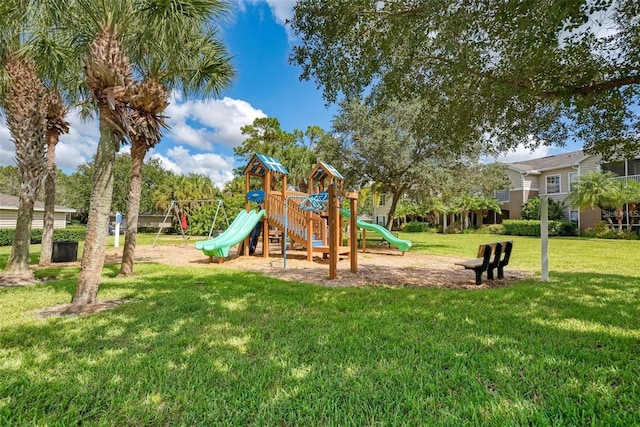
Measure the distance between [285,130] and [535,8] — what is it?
25.5 meters

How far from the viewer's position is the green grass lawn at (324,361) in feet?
7.30

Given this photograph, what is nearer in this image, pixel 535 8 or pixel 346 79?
pixel 535 8

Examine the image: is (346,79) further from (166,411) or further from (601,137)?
(166,411)

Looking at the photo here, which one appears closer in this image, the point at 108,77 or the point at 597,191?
the point at 108,77

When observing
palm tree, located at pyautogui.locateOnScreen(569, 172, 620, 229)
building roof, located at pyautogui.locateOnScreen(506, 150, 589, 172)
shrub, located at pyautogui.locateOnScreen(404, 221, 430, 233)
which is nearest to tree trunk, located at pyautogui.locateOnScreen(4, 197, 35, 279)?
palm tree, located at pyautogui.locateOnScreen(569, 172, 620, 229)

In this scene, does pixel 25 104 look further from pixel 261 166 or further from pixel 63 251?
pixel 261 166

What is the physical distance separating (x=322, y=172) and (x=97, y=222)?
867 centimetres

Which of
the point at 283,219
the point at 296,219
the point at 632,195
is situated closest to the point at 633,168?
the point at 632,195

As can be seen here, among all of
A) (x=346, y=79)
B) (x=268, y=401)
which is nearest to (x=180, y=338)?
(x=268, y=401)

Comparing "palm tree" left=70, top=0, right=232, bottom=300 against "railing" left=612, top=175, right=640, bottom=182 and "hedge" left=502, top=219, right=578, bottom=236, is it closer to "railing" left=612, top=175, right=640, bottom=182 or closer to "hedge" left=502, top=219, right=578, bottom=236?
"hedge" left=502, top=219, right=578, bottom=236

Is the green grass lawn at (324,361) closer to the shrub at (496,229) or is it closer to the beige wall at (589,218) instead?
the beige wall at (589,218)

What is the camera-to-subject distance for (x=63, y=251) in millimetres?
10070

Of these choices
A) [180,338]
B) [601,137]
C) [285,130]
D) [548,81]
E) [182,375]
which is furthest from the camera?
[285,130]

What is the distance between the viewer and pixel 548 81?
497 cm
